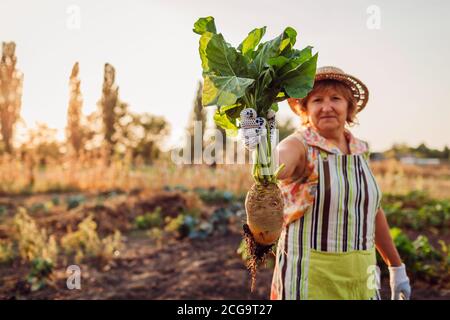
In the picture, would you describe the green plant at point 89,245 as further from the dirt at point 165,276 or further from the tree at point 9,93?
the tree at point 9,93

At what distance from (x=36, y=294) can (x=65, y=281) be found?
1.05 ft

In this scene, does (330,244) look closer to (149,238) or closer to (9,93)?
(149,238)

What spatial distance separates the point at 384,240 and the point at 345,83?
816mm

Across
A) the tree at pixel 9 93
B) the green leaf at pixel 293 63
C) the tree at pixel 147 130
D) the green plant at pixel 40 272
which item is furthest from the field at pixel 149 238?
the tree at pixel 147 130

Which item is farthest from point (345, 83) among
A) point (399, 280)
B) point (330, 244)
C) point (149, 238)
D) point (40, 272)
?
point (149, 238)

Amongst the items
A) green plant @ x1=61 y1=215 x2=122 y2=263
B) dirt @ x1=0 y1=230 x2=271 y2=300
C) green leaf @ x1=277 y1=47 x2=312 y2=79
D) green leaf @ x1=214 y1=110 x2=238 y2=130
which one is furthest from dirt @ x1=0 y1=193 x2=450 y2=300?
green leaf @ x1=277 y1=47 x2=312 y2=79

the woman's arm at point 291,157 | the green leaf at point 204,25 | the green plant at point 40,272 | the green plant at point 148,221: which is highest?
the green leaf at point 204,25

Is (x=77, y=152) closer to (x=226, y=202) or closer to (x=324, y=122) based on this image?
(x=226, y=202)

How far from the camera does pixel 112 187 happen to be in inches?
358

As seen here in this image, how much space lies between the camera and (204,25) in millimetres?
1687

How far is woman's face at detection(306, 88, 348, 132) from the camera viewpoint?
1.99 meters

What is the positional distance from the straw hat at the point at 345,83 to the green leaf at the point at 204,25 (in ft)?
1.88

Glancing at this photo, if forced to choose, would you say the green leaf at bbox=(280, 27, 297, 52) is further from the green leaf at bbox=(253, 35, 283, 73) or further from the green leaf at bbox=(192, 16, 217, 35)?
the green leaf at bbox=(192, 16, 217, 35)

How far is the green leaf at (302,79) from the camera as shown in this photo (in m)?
1.59
